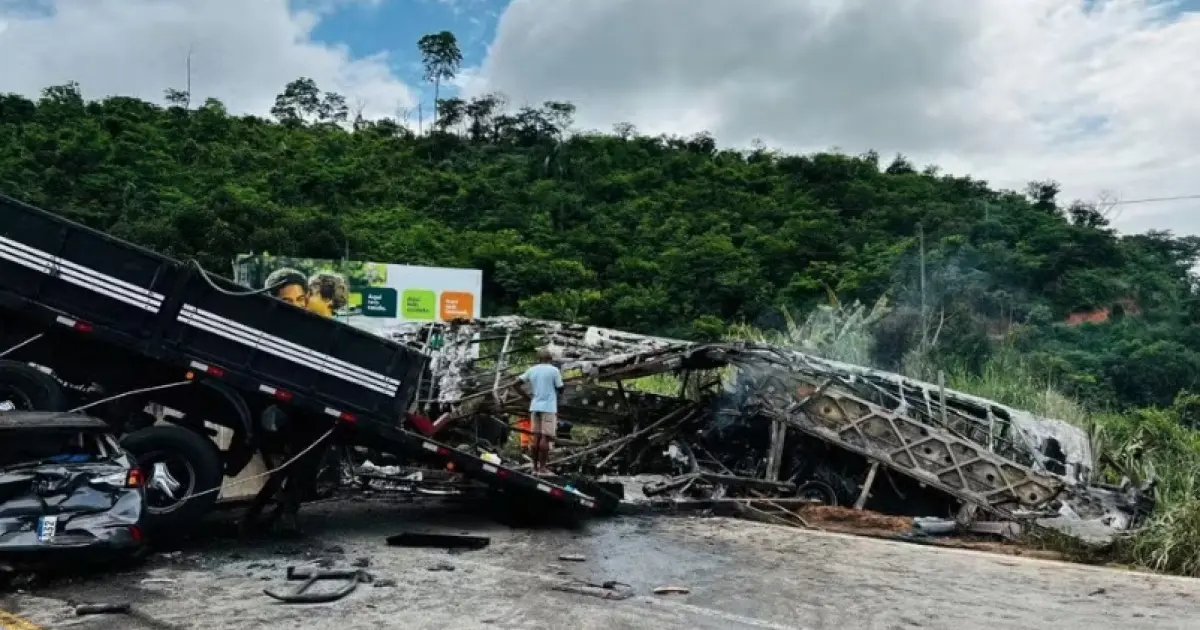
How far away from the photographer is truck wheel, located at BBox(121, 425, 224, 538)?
864cm

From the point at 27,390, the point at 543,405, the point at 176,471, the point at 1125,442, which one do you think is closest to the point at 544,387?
the point at 543,405

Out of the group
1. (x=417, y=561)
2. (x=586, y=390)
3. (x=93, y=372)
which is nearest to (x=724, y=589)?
(x=417, y=561)

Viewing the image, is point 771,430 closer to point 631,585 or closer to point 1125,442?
point 1125,442

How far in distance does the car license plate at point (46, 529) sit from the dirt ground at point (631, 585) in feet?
1.36

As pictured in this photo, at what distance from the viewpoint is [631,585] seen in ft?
25.0

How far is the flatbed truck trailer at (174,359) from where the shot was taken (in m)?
8.58

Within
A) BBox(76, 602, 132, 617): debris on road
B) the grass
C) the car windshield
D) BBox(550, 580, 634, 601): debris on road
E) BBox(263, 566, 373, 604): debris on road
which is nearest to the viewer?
BBox(76, 602, 132, 617): debris on road

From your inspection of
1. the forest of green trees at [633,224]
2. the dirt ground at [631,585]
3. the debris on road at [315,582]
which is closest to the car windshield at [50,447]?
the dirt ground at [631,585]

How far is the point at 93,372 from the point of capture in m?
9.08

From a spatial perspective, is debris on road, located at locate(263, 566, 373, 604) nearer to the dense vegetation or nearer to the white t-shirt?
the white t-shirt

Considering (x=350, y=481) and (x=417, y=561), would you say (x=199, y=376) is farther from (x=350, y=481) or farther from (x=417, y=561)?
(x=350, y=481)

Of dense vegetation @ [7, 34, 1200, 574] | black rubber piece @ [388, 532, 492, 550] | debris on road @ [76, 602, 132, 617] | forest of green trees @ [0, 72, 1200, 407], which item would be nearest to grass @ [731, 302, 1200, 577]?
dense vegetation @ [7, 34, 1200, 574]

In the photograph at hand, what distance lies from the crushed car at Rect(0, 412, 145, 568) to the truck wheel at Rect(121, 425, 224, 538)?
110 centimetres

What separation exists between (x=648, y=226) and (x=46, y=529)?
44854mm
